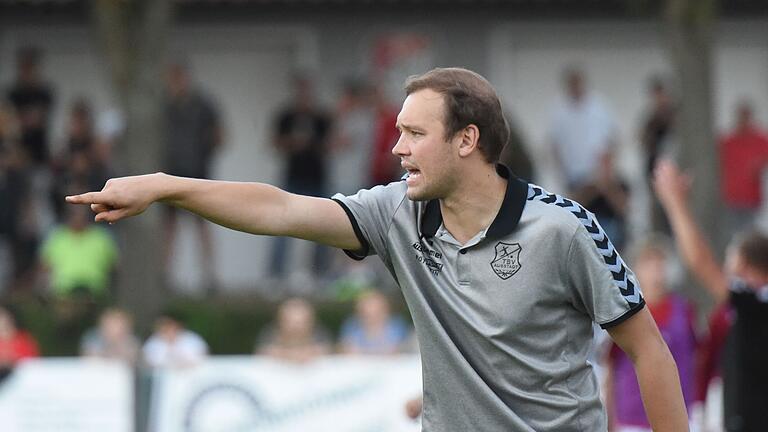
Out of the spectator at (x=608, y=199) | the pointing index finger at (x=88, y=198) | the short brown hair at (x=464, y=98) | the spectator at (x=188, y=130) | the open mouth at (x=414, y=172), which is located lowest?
the spectator at (x=608, y=199)

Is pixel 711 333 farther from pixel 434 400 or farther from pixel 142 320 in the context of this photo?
pixel 142 320

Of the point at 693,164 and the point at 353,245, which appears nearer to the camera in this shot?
the point at 353,245

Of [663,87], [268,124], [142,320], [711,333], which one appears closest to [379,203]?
[711,333]

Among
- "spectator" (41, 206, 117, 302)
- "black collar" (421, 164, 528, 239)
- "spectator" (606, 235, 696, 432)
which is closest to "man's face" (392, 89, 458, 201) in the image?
"black collar" (421, 164, 528, 239)

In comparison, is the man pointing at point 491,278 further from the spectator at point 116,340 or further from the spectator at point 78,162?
the spectator at point 78,162

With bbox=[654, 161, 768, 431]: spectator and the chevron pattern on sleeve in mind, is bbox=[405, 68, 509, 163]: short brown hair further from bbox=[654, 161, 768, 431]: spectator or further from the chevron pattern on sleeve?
bbox=[654, 161, 768, 431]: spectator

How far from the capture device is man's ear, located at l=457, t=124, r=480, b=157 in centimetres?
478

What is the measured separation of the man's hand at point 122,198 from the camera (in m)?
4.35

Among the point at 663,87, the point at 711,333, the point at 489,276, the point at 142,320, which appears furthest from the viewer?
the point at 663,87

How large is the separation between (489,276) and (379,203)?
457 mm

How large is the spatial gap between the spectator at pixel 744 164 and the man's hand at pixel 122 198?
43.8ft

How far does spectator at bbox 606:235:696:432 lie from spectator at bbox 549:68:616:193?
24.1ft

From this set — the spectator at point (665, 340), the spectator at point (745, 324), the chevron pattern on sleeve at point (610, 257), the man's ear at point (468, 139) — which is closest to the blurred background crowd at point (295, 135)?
the spectator at point (665, 340)

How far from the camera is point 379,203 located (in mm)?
4965
